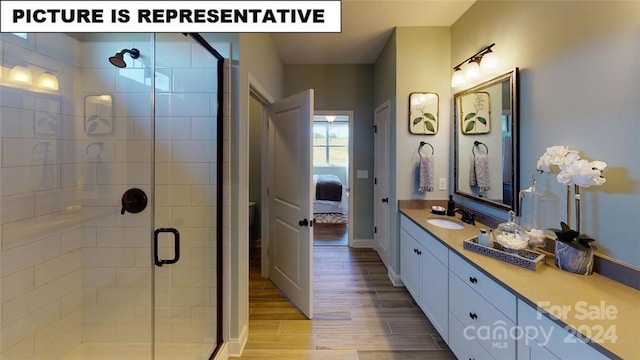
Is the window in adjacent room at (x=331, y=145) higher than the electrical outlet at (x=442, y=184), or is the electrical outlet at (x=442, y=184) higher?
the window in adjacent room at (x=331, y=145)

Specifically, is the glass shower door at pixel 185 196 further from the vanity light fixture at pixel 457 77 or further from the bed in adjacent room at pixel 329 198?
the bed in adjacent room at pixel 329 198

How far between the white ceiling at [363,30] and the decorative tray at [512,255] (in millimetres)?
2091

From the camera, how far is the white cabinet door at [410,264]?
2.40 metres

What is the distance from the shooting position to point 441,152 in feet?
9.55

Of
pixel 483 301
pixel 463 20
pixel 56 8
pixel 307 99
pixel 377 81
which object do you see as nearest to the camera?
pixel 56 8

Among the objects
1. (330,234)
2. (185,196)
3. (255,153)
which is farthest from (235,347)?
(330,234)

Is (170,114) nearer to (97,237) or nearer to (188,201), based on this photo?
(188,201)

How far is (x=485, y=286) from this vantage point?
142 centimetres

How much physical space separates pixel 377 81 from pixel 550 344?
3.45m

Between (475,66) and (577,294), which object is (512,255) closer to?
(577,294)

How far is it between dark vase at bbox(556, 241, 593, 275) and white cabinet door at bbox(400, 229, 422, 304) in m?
1.05

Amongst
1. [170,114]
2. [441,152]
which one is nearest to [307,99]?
[170,114]

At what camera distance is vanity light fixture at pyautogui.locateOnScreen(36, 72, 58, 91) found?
167 cm

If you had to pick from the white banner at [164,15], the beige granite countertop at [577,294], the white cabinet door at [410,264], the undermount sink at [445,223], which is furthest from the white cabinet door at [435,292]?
the white banner at [164,15]
